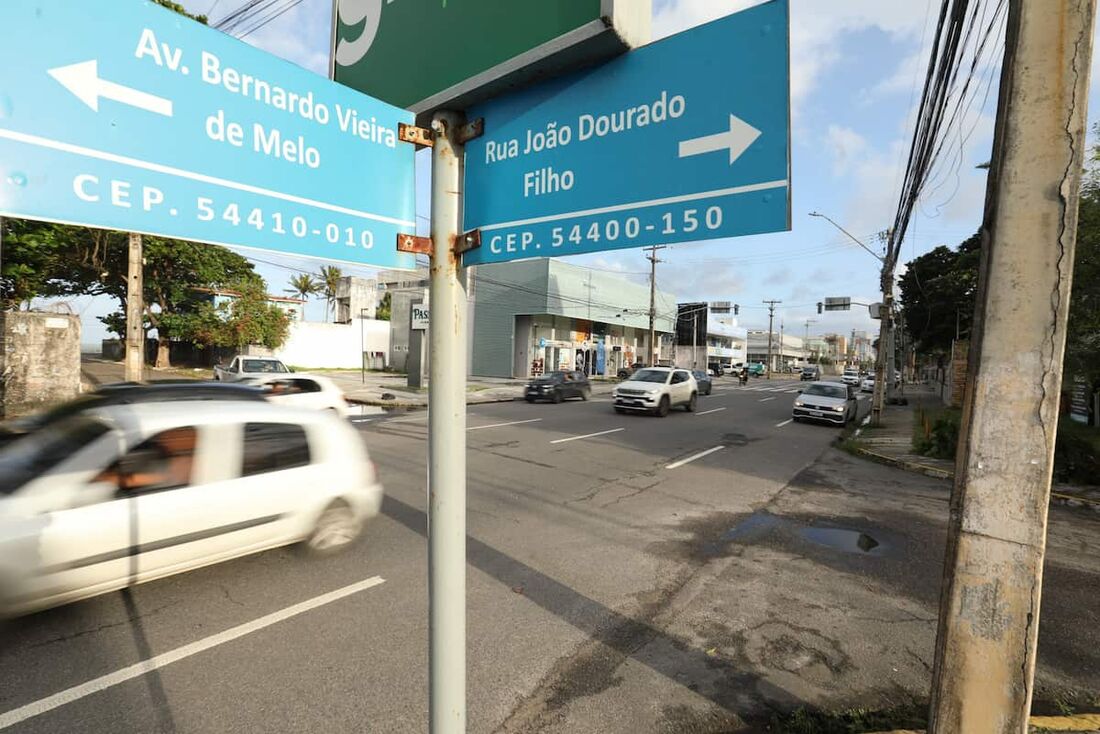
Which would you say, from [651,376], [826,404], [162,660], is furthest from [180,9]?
[826,404]

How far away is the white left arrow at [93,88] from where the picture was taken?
121 cm

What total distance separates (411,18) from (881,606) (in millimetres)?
5117

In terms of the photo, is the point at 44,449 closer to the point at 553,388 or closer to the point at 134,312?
the point at 134,312

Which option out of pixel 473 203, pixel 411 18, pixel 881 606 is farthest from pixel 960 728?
pixel 411 18

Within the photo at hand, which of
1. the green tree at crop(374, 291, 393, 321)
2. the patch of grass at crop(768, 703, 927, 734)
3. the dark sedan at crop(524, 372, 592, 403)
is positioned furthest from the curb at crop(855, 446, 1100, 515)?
the green tree at crop(374, 291, 393, 321)

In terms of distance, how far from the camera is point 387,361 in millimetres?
44844

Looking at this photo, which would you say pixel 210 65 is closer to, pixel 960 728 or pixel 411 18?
pixel 411 18

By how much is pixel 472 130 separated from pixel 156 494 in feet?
12.3

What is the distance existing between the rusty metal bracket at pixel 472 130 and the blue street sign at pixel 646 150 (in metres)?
0.03

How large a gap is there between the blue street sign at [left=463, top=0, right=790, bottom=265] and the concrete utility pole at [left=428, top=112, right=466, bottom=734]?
0.31 feet

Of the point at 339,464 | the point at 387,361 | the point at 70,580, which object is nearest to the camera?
the point at 70,580

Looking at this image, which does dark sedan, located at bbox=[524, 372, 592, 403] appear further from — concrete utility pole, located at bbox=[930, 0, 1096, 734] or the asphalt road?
concrete utility pole, located at bbox=[930, 0, 1096, 734]

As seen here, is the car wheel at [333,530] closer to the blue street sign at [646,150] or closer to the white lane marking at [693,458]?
the blue street sign at [646,150]

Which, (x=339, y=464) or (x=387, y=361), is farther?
(x=387, y=361)
